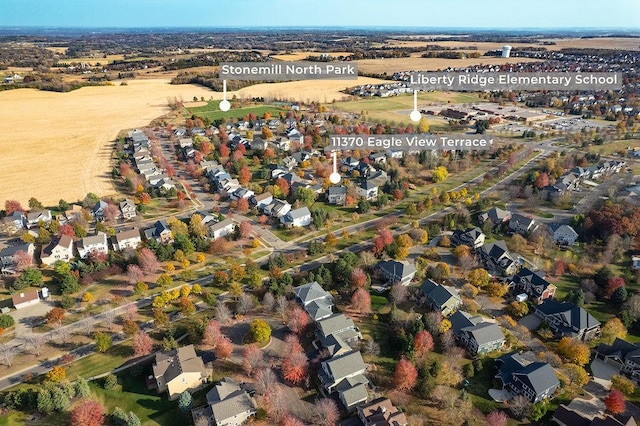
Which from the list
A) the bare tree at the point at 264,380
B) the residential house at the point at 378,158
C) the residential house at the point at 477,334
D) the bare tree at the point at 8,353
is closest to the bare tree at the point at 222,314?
the bare tree at the point at 264,380

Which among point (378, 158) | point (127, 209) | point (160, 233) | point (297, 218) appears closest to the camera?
point (160, 233)

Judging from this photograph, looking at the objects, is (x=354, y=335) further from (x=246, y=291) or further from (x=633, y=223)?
(x=633, y=223)

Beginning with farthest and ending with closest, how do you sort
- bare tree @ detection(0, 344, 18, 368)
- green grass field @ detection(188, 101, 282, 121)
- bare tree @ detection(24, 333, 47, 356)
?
1. green grass field @ detection(188, 101, 282, 121)
2. bare tree @ detection(24, 333, 47, 356)
3. bare tree @ detection(0, 344, 18, 368)

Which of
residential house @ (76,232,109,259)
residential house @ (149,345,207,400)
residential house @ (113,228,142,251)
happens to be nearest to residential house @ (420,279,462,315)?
residential house @ (149,345,207,400)

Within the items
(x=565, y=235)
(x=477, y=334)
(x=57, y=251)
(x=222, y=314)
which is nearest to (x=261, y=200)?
(x=222, y=314)

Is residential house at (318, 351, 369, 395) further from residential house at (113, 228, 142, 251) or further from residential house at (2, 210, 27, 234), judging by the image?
residential house at (2, 210, 27, 234)

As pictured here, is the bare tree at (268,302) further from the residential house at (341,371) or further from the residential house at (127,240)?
the residential house at (127,240)

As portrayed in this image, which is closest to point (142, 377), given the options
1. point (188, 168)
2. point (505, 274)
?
point (505, 274)

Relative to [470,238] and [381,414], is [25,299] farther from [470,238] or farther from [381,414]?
[470,238]
